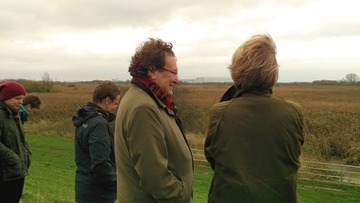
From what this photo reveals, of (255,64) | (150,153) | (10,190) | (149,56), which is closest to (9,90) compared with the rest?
(10,190)

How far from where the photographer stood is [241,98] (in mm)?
2125

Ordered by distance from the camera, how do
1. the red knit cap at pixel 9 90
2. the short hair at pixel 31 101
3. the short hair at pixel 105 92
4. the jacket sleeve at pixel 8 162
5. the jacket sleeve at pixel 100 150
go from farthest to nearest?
the short hair at pixel 31 101 < the red knit cap at pixel 9 90 < the jacket sleeve at pixel 8 162 < the short hair at pixel 105 92 < the jacket sleeve at pixel 100 150

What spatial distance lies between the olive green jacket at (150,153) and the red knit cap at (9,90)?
2169 millimetres

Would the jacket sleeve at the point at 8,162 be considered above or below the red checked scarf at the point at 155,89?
below

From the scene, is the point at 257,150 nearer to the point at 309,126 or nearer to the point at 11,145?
the point at 11,145

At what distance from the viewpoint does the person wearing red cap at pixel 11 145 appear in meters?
3.97

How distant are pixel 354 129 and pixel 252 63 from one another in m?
19.6

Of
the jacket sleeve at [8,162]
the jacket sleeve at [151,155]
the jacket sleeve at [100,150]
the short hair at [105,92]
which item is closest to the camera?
the jacket sleeve at [151,155]

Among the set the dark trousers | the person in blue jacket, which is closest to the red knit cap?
the dark trousers

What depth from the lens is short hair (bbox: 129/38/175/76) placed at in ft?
7.95

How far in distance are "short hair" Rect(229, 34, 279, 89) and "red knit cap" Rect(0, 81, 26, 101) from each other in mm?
2743

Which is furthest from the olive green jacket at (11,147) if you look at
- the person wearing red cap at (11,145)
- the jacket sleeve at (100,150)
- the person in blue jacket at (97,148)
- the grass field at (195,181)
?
the grass field at (195,181)

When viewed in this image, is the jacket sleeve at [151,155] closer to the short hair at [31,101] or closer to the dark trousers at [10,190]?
the dark trousers at [10,190]

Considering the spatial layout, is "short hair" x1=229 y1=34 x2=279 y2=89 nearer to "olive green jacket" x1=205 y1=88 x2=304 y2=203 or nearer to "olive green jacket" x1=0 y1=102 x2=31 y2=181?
"olive green jacket" x1=205 y1=88 x2=304 y2=203
